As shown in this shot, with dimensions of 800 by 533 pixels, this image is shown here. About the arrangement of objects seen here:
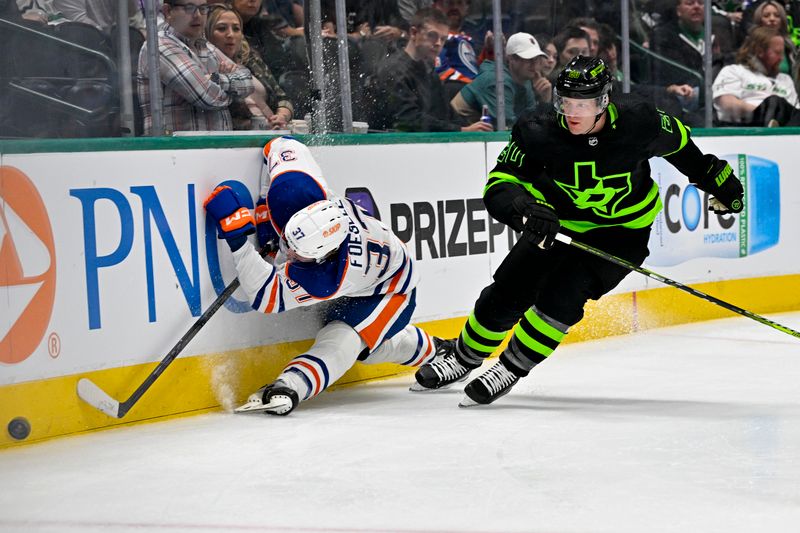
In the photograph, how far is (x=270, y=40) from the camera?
4.20 m

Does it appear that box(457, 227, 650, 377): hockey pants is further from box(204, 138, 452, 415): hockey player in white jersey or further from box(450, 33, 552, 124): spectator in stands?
box(450, 33, 552, 124): spectator in stands

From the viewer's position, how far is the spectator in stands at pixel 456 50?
4.91 meters

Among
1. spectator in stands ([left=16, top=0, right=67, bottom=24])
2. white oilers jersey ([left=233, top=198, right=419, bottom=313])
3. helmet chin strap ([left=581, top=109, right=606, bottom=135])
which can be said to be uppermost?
spectator in stands ([left=16, top=0, right=67, bottom=24])

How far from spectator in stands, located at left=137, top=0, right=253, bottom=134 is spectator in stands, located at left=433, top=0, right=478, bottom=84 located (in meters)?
1.08

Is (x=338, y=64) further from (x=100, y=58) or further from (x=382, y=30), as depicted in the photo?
(x=100, y=58)

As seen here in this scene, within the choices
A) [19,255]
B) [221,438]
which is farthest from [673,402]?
[19,255]

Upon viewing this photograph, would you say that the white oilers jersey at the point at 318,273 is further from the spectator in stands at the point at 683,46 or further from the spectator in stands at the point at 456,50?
the spectator in stands at the point at 683,46

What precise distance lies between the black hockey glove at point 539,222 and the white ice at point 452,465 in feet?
1.86

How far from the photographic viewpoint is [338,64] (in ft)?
14.6

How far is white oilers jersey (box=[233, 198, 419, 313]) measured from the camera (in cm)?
373

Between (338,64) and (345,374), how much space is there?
1.20 meters

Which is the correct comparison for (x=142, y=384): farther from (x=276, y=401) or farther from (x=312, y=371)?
(x=312, y=371)

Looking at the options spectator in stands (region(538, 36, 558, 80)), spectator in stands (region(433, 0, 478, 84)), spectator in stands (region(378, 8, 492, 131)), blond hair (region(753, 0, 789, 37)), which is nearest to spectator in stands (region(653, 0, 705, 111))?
blond hair (region(753, 0, 789, 37))

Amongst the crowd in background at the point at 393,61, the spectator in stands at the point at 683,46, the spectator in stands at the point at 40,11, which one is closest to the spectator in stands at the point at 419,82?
the crowd in background at the point at 393,61
